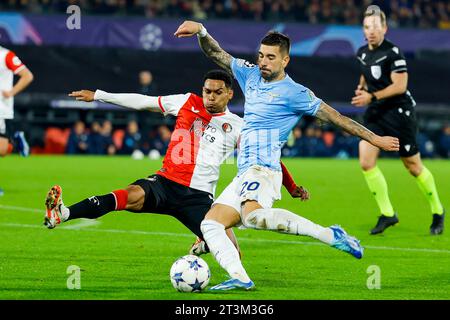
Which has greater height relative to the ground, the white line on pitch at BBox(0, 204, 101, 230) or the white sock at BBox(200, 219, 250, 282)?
the white line on pitch at BBox(0, 204, 101, 230)

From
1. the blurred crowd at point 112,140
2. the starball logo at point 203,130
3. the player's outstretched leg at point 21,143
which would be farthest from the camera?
the blurred crowd at point 112,140

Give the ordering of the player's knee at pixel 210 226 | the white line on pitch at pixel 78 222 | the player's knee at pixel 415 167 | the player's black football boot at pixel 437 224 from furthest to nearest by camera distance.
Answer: the player's knee at pixel 415 167, the player's black football boot at pixel 437 224, the white line on pitch at pixel 78 222, the player's knee at pixel 210 226

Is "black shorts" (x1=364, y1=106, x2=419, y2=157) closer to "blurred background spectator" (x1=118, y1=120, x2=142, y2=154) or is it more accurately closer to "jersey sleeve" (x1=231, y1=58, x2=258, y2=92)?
"jersey sleeve" (x1=231, y1=58, x2=258, y2=92)

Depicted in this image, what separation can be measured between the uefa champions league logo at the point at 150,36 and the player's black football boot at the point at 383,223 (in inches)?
613

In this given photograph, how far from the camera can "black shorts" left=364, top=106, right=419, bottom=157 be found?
38.7ft

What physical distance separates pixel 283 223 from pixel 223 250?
494 mm

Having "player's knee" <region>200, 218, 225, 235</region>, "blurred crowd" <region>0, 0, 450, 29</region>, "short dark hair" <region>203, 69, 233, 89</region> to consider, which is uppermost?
"blurred crowd" <region>0, 0, 450, 29</region>

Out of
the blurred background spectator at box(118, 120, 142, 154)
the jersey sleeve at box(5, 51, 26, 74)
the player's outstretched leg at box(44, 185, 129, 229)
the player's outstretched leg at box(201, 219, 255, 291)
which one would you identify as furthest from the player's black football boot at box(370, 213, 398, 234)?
the blurred background spectator at box(118, 120, 142, 154)

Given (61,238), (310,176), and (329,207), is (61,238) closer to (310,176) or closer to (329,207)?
(329,207)

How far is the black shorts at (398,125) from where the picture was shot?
38.7 ft

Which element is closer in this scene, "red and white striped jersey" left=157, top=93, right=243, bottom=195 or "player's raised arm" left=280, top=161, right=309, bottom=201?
"player's raised arm" left=280, top=161, right=309, bottom=201

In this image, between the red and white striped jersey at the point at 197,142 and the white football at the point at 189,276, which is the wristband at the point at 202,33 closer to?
the red and white striped jersey at the point at 197,142

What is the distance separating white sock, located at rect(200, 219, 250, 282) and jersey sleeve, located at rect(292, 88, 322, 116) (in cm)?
114

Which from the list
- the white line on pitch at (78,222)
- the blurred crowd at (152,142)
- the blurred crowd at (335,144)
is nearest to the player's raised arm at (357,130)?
the white line on pitch at (78,222)
